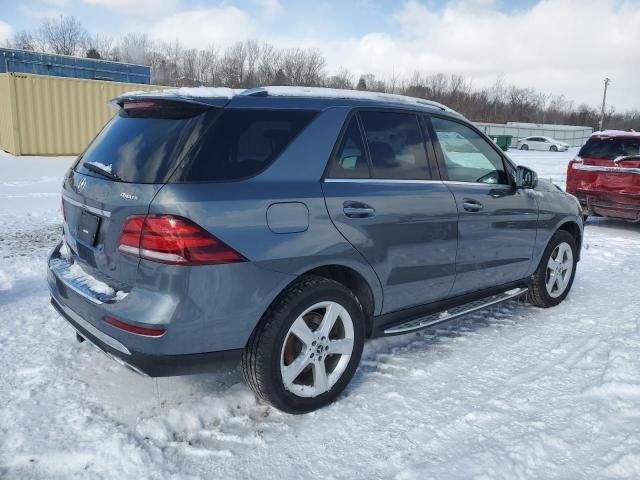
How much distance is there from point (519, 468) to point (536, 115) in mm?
92261

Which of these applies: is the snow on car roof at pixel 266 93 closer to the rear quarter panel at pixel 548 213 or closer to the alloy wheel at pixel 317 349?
the alloy wheel at pixel 317 349

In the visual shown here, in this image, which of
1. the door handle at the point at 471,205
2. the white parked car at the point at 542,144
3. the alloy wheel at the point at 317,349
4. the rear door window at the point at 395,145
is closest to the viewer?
the alloy wheel at the point at 317,349

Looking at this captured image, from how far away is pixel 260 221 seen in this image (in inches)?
105

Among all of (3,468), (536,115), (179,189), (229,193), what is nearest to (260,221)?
(229,193)

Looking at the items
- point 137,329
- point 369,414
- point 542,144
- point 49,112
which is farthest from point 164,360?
point 542,144

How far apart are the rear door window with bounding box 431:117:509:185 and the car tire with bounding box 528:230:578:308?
1032 millimetres

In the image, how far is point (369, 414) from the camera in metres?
3.09

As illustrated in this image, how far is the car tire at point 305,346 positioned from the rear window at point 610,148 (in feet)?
24.8

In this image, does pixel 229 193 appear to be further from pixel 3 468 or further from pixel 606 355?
pixel 606 355

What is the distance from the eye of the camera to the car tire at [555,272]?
191 inches

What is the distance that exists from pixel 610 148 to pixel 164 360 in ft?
28.8

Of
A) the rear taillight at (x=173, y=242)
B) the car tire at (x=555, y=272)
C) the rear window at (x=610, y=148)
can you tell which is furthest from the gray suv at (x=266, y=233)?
the rear window at (x=610, y=148)

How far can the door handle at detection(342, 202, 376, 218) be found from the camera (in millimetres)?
3037

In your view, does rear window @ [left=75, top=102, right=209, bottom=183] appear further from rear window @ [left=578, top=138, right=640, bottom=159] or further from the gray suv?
rear window @ [left=578, top=138, right=640, bottom=159]
